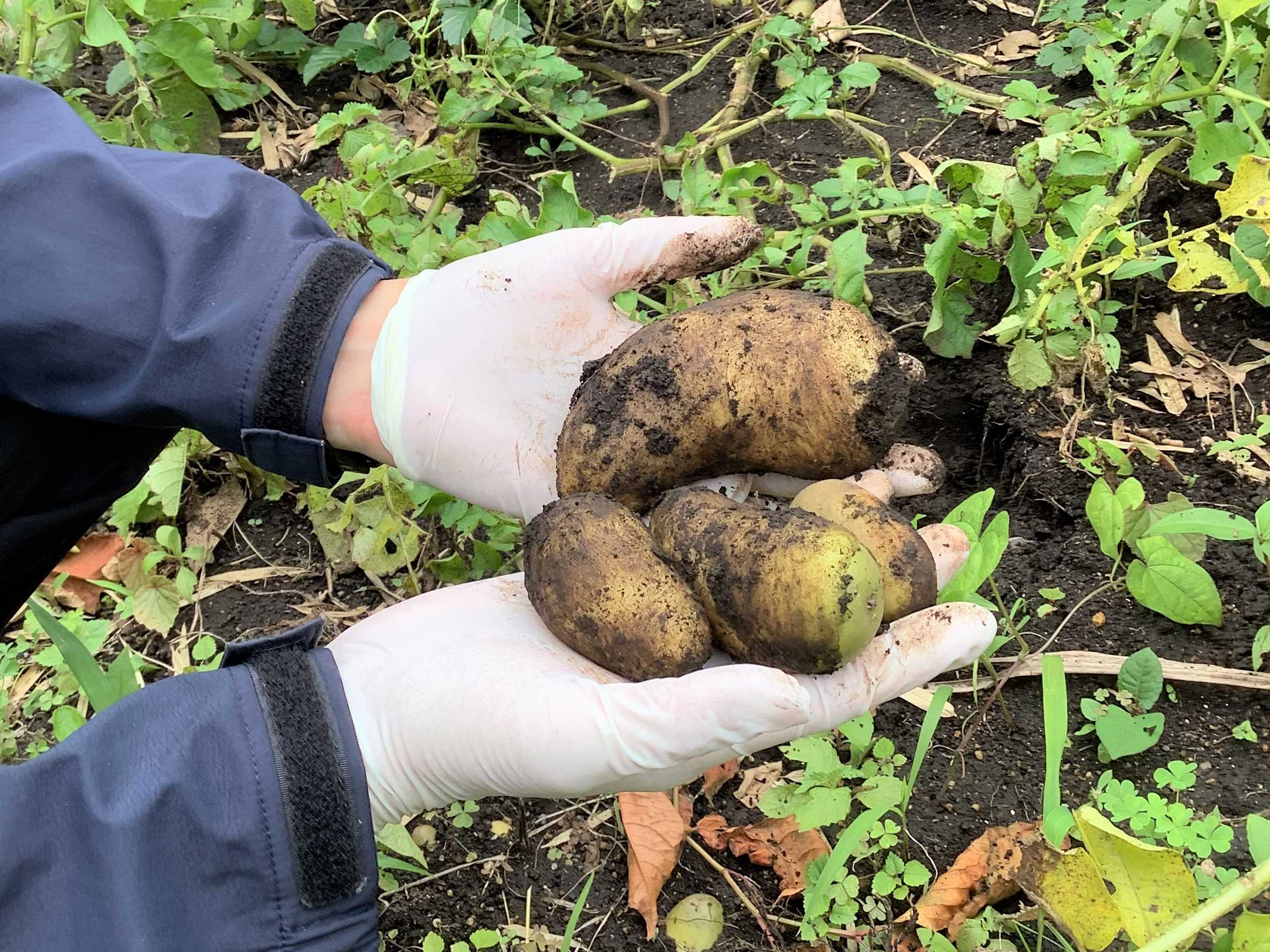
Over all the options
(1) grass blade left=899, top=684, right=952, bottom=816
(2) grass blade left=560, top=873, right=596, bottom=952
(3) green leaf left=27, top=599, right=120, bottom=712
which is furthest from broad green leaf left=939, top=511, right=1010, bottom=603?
(3) green leaf left=27, top=599, right=120, bottom=712

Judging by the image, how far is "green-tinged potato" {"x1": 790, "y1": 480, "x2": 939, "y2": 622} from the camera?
144 centimetres

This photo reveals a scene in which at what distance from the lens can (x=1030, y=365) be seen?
6.37ft

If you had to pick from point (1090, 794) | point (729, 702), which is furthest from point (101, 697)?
point (1090, 794)

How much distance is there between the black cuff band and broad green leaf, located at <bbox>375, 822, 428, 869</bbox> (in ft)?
1.28

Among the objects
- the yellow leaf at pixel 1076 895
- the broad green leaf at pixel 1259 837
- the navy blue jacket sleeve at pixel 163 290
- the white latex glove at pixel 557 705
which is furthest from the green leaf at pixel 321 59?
the broad green leaf at pixel 1259 837

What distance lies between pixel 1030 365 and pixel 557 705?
3.94 feet

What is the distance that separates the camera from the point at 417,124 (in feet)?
10.2

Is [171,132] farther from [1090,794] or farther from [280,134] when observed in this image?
[1090,794]

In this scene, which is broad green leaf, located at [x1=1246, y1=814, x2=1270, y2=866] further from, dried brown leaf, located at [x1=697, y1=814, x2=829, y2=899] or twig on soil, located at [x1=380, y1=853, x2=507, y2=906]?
twig on soil, located at [x1=380, y1=853, x2=507, y2=906]

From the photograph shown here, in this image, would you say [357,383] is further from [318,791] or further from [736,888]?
[736,888]

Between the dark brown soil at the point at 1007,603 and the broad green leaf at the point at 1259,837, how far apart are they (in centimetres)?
44

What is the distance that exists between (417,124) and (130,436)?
170cm

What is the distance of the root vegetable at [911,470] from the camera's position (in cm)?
173

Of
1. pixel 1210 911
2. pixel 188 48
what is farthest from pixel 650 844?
pixel 188 48
